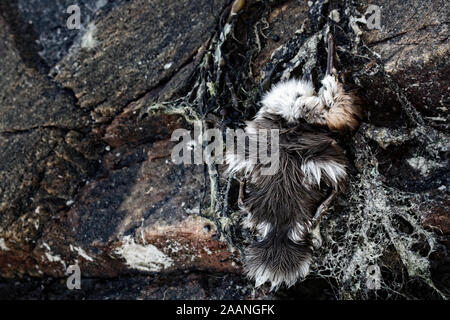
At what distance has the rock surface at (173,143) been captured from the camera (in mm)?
2016

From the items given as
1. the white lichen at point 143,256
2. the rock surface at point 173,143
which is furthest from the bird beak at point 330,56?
the white lichen at point 143,256

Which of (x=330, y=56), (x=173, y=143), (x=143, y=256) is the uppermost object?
(x=330, y=56)

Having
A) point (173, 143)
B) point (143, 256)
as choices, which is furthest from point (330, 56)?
point (143, 256)

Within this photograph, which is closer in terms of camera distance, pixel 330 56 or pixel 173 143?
pixel 330 56

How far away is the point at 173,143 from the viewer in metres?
2.53

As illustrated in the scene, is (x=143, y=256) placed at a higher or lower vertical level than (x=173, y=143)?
lower

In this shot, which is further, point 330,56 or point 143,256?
point 143,256

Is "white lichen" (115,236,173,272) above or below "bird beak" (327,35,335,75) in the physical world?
below

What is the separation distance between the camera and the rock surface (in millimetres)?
2016

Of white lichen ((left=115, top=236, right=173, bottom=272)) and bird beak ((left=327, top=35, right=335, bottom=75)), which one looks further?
white lichen ((left=115, top=236, right=173, bottom=272))

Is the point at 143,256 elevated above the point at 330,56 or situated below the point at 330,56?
below

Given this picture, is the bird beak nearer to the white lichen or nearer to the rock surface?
the rock surface

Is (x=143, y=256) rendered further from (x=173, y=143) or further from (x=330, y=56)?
(x=330, y=56)

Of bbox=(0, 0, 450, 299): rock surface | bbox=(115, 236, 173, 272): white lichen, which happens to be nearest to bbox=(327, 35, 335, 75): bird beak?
bbox=(0, 0, 450, 299): rock surface
